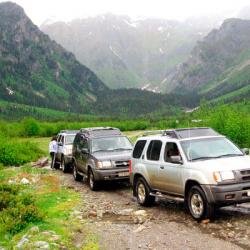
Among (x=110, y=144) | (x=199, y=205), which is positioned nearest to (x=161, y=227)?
(x=199, y=205)

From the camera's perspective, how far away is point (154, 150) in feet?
51.5

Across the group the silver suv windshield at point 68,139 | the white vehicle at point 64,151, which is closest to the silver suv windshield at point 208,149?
the white vehicle at point 64,151

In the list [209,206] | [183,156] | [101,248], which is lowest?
[101,248]

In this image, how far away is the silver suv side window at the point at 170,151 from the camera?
47.9 ft

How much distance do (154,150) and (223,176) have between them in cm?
351

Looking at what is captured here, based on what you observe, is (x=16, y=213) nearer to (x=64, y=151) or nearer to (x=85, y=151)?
(x=85, y=151)

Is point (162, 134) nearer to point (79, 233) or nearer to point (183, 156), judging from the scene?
point (183, 156)

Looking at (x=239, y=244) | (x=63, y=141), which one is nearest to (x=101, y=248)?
(x=239, y=244)

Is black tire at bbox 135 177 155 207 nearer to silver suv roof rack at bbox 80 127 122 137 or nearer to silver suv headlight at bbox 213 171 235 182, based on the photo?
silver suv headlight at bbox 213 171 235 182

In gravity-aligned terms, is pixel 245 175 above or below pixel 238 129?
below

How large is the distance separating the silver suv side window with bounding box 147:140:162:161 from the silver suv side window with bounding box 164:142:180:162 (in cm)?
38

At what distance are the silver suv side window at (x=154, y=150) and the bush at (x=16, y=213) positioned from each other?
12.2 feet

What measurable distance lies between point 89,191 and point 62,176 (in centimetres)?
729

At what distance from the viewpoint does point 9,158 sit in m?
39.8
